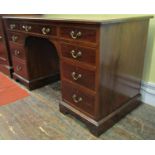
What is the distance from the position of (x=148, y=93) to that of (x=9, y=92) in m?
1.46

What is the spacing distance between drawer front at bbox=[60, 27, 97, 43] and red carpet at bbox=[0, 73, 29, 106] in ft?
3.10

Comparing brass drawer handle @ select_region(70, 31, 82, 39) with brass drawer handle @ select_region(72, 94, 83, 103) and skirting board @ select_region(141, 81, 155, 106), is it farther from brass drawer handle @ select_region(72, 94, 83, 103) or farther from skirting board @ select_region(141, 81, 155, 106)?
skirting board @ select_region(141, 81, 155, 106)

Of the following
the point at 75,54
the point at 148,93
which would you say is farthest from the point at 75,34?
the point at 148,93

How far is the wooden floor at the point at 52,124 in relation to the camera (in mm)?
1355

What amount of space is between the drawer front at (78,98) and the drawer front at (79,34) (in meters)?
0.39

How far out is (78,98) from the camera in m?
1.42

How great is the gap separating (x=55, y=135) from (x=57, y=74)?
3.42 feet

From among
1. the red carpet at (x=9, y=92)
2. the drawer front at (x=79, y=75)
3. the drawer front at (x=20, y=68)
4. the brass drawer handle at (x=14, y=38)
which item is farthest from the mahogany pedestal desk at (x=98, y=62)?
the red carpet at (x=9, y=92)

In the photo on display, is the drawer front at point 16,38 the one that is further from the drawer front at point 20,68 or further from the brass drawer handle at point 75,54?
the brass drawer handle at point 75,54

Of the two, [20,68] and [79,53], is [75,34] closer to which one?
[79,53]

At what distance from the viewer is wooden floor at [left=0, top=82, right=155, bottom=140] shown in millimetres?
1355

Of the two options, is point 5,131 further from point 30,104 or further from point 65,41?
point 65,41
